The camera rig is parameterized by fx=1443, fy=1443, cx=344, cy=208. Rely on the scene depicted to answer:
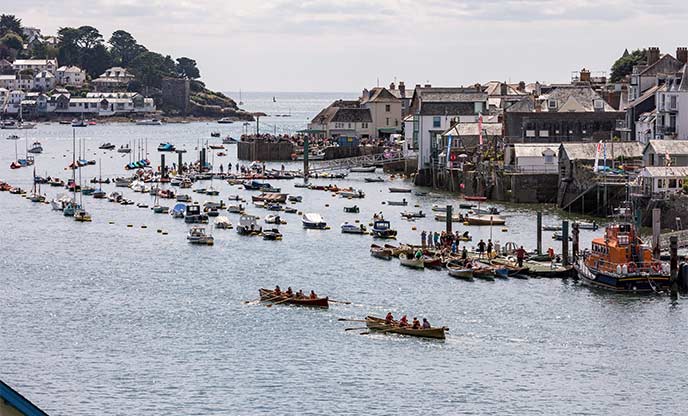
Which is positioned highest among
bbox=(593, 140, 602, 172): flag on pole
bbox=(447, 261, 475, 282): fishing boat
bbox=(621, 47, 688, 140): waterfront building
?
bbox=(621, 47, 688, 140): waterfront building

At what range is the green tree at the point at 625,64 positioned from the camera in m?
183

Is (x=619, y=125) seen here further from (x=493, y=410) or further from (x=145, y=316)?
(x=493, y=410)

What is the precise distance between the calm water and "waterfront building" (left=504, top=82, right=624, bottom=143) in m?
39.9

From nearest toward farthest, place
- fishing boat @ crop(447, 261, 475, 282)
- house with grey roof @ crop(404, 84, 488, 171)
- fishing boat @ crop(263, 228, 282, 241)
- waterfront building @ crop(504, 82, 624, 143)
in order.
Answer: fishing boat @ crop(447, 261, 475, 282) → fishing boat @ crop(263, 228, 282, 241) → waterfront building @ crop(504, 82, 624, 143) → house with grey roof @ crop(404, 84, 488, 171)

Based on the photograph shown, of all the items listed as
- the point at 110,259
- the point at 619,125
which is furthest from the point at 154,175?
the point at 110,259

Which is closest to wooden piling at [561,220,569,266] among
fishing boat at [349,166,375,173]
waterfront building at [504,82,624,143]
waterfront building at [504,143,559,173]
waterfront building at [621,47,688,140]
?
waterfront building at [504,143,559,173]

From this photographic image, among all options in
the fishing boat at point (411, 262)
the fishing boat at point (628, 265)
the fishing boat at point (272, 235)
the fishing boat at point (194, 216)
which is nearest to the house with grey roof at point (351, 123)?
the fishing boat at point (194, 216)

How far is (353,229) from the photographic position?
9975cm

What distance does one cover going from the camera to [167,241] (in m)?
97.9

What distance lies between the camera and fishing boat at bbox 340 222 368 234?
9956 centimetres

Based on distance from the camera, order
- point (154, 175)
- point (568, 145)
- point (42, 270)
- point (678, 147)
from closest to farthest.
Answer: point (42, 270)
point (678, 147)
point (568, 145)
point (154, 175)

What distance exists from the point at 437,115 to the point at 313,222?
4866cm

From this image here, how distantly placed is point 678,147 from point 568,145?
494 inches

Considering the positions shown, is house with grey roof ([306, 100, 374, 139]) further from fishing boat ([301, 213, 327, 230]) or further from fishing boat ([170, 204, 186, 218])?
fishing boat ([301, 213, 327, 230])
